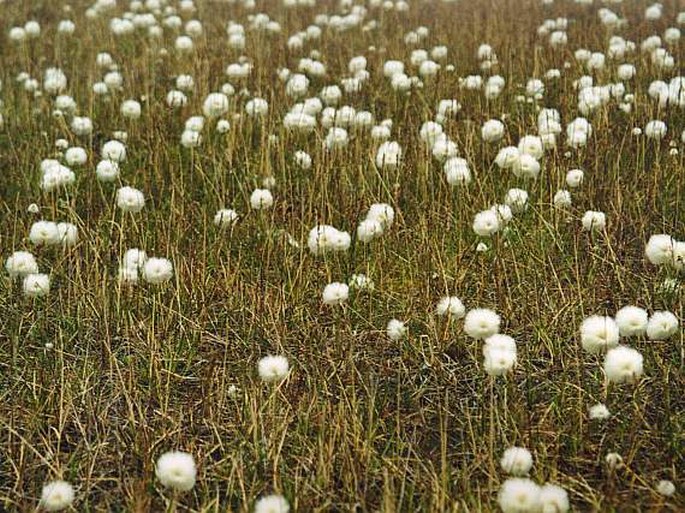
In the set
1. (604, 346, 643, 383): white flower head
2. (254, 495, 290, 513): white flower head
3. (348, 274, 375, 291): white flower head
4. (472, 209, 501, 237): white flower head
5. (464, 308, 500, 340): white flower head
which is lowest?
(348, 274, 375, 291): white flower head

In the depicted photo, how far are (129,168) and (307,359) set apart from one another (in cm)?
281

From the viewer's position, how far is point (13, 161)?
5820 millimetres

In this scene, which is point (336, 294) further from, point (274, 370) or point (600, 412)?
point (600, 412)

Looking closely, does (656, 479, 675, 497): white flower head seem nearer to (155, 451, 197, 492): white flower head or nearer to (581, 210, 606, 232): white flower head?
(155, 451, 197, 492): white flower head

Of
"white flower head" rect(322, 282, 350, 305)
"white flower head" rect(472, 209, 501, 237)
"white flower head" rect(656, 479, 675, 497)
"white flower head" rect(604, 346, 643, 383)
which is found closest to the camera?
"white flower head" rect(656, 479, 675, 497)

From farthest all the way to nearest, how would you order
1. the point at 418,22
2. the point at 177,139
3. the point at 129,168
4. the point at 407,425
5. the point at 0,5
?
the point at 0,5
the point at 418,22
the point at 177,139
the point at 129,168
the point at 407,425

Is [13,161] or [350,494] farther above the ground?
[350,494]

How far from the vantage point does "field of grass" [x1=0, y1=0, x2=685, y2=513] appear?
2871 millimetres

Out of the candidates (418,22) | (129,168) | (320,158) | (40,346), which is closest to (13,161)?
(129,168)

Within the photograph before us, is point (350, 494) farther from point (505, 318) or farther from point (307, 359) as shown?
point (505, 318)

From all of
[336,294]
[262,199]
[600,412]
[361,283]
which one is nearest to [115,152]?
[262,199]

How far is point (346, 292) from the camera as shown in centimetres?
345

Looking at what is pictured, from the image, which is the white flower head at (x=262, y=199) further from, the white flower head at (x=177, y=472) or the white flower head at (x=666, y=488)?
the white flower head at (x=666, y=488)

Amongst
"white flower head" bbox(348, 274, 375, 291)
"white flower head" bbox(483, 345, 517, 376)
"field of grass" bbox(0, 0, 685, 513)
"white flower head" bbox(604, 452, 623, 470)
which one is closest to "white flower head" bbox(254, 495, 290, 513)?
"field of grass" bbox(0, 0, 685, 513)
